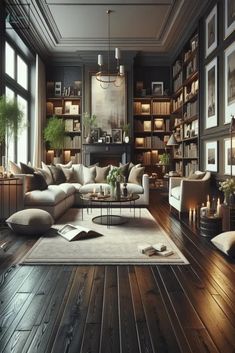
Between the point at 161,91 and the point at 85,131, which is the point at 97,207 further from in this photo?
the point at 161,91

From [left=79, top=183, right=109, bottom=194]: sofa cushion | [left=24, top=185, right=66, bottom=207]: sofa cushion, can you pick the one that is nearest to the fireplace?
[left=79, top=183, right=109, bottom=194]: sofa cushion

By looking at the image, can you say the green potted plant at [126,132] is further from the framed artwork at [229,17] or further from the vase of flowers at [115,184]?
the framed artwork at [229,17]

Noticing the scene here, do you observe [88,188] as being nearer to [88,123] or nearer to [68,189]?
[68,189]

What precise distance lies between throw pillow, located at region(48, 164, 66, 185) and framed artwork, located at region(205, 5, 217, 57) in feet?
12.6

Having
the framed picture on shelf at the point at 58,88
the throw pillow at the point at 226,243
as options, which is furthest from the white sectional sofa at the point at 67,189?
the framed picture on shelf at the point at 58,88

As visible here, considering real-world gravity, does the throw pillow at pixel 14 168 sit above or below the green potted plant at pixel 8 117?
below

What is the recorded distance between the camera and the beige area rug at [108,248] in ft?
10.3

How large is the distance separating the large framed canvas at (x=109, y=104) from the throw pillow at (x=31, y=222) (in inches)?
206

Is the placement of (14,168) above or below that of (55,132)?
below

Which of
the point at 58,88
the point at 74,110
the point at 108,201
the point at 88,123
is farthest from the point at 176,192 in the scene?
the point at 58,88

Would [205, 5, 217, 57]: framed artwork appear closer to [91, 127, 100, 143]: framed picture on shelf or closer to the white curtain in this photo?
[91, 127, 100, 143]: framed picture on shelf

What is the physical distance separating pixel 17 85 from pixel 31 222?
4381 mm

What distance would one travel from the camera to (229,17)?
15.8 feet

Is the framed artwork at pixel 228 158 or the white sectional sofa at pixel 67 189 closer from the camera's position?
the framed artwork at pixel 228 158
